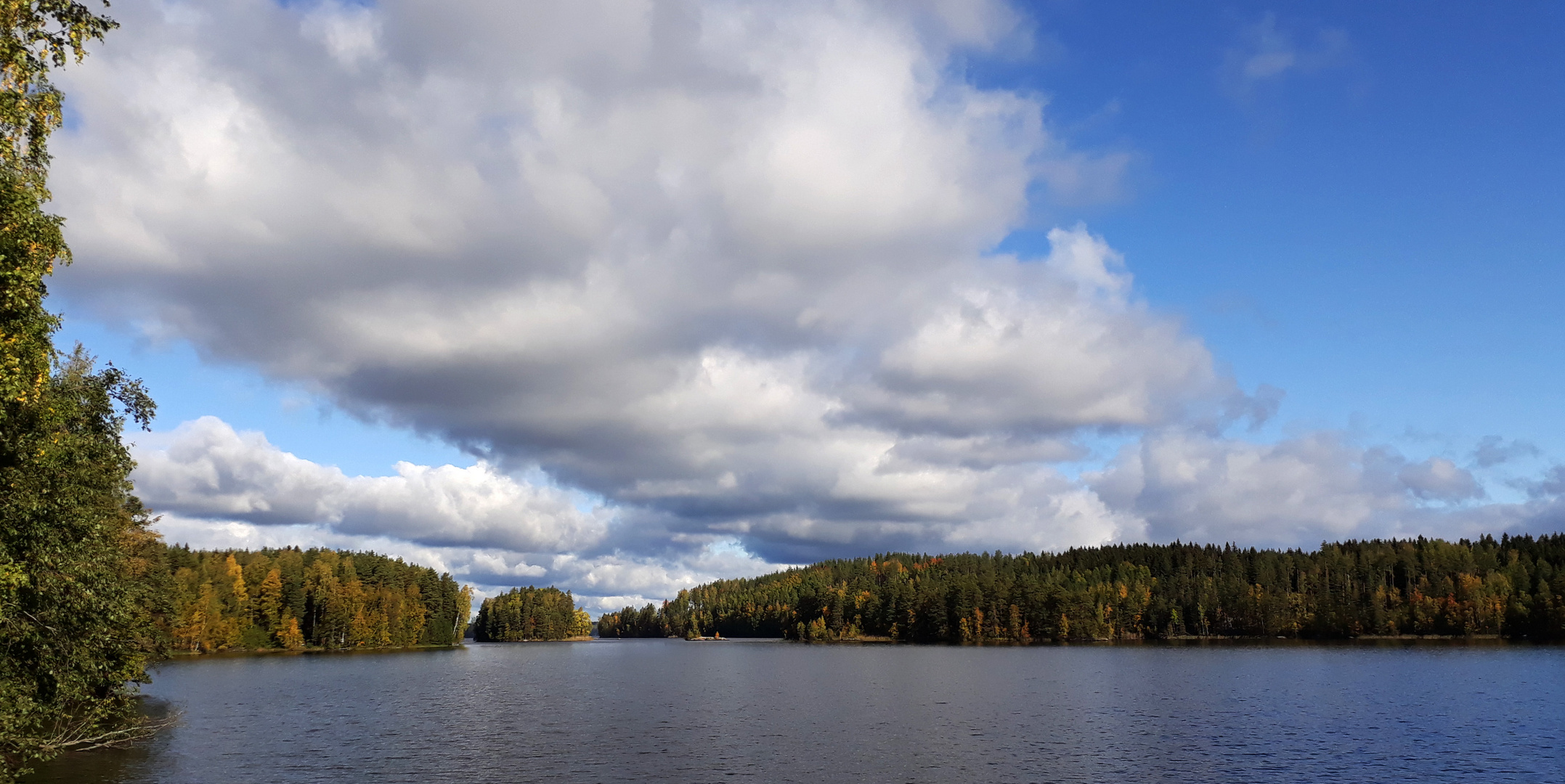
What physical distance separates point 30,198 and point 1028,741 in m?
73.1

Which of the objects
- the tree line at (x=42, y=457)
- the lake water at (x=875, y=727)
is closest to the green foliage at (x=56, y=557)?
the tree line at (x=42, y=457)

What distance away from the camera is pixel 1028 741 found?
73938 millimetres

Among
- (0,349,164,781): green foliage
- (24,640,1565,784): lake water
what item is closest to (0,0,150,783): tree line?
(0,349,164,781): green foliage

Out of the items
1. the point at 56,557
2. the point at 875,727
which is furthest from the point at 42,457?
the point at 875,727

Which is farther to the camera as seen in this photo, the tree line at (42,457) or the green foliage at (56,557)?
the green foliage at (56,557)

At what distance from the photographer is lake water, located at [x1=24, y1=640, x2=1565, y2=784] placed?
61.4m

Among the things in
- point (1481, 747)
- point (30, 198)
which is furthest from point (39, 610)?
point (1481, 747)

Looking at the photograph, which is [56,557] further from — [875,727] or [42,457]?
[875,727]

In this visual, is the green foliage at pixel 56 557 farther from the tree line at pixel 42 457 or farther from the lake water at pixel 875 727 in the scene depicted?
the lake water at pixel 875 727

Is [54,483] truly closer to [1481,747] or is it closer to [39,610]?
[39,610]

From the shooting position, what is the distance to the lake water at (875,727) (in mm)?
61406

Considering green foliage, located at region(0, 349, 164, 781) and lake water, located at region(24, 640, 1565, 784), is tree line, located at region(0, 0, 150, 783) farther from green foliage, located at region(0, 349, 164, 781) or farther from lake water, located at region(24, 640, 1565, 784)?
lake water, located at region(24, 640, 1565, 784)

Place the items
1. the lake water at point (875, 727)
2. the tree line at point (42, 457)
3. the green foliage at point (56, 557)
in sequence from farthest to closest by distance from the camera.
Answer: the lake water at point (875, 727) → the green foliage at point (56, 557) → the tree line at point (42, 457)

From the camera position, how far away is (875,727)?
82812 millimetres
